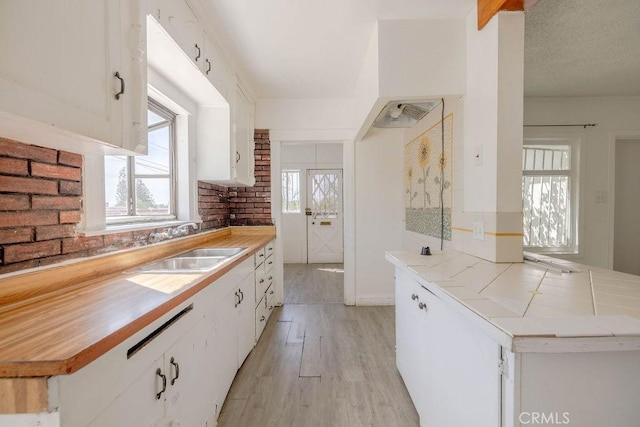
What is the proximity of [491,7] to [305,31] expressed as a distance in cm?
121

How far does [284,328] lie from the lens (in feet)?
9.29

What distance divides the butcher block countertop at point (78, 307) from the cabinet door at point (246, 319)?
68 cm

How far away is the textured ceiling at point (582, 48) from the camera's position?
187 cm

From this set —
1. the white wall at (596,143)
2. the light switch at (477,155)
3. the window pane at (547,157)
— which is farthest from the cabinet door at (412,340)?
the white wall at (596,143)

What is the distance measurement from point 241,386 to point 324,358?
2.19ft

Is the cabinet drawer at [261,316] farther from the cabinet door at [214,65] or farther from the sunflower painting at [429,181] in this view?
the cabinet door at [214,65]

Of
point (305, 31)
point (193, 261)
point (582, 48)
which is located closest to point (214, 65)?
point (305, 31)

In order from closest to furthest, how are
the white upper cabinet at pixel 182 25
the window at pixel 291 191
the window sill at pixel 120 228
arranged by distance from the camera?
the window sill at pixel 120 228
the white upper cabinet at pixel 182 25
the window at pixel 291 191

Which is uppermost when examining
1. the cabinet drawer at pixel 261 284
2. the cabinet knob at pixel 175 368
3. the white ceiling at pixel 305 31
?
the white ceiling at pixel 305 31

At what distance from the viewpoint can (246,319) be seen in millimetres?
2178

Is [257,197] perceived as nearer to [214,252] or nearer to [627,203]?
[214,252]

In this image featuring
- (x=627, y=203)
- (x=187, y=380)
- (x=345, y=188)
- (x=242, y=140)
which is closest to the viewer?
(x=187, y=380)

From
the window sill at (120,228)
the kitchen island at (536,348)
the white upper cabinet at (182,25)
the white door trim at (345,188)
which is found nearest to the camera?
the kitchen island at (536,348)

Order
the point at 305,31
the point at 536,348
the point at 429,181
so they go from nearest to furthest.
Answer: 1. the point at 536,348
2. the point at 305,31
3. the point at 429,181
